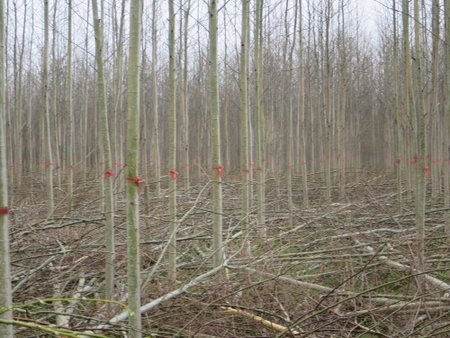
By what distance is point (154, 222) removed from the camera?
435 cm

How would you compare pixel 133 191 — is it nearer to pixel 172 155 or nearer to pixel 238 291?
pixel 238 291

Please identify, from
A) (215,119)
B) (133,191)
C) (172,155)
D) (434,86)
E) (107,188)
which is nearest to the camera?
(133,191)

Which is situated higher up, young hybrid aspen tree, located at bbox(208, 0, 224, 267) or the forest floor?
young hybrid aspen tree, located at bbox(208, 0, 224, 267)

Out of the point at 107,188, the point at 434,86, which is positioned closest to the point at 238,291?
the point at 107,188

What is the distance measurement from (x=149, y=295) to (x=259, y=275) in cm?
82

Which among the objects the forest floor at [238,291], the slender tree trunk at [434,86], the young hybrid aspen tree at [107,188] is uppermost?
the slender tree trunk at [434,86]

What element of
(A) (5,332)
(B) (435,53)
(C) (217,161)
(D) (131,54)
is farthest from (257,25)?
(A) (5,332)

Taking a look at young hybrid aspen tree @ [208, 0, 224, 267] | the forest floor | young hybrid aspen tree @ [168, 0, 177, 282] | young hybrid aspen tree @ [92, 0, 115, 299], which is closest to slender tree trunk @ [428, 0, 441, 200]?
the forest floor

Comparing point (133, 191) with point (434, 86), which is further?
point (434, 86)

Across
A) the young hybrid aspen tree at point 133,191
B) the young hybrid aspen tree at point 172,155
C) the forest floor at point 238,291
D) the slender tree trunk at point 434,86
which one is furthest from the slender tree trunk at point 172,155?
the slender tree trunk at point 434,86

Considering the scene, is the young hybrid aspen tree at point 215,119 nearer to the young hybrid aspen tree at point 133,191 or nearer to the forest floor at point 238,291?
the forest floor at point 238,291

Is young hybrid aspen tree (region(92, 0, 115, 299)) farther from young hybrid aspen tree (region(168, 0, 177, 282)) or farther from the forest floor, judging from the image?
young hybrid aspen tree (region(168, 0, 177, 282))

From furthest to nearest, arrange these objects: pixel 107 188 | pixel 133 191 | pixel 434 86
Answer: pixel 434 86 < pixel 107 188 < pixel 133 191

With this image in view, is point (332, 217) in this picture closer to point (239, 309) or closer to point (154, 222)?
point (154, 222)
